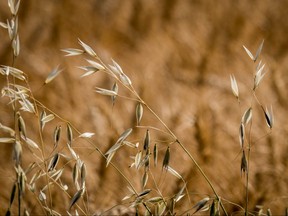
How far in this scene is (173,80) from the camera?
1248mm

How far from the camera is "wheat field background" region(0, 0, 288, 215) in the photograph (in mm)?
1207

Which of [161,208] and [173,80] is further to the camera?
[173,80]

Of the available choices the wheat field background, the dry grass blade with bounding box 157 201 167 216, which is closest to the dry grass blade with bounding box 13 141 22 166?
the dry grass blade with bounding box 157 201 167 216

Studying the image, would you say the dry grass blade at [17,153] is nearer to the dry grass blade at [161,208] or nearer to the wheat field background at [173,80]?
the dry grass blade at [161,208]

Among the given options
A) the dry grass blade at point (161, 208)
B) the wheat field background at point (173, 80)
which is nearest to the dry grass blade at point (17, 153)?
the dry grass blade at point (161, 208)

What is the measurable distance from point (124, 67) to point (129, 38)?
6cm

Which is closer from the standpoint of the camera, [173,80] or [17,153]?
[17,153]

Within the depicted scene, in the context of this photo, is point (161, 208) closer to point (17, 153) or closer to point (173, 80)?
point (17, 153)

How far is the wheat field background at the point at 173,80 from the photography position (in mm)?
1207

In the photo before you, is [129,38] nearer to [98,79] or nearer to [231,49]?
[98,79]

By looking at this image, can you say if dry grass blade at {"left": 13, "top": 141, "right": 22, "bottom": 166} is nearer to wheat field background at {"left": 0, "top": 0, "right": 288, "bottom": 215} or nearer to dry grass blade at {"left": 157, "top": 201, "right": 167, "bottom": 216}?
dry grass blade at {"left": 157, "top": 201, "right": 167, "bottom": 216}

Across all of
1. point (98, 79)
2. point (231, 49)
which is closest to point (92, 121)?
point (98, 79)

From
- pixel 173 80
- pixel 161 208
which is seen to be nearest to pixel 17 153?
pixel 161 208

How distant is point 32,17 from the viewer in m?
1.22
